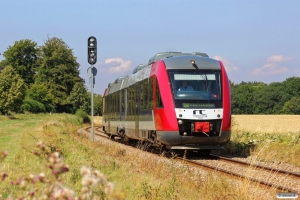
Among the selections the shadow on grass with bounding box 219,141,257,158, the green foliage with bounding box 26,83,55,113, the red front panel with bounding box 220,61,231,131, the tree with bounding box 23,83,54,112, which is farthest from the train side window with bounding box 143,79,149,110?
the green foliage with bounding box 26,83,55,113

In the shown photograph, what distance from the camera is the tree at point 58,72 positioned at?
91375 mm

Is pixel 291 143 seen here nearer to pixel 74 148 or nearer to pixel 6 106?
pixel 74 148

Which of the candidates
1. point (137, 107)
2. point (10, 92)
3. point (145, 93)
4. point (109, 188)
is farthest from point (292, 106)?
point (109, 188)

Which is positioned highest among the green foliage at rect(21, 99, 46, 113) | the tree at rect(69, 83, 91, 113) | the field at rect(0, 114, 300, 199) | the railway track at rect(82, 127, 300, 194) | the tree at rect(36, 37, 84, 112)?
the tree at rect(36, 37, 84, 112)

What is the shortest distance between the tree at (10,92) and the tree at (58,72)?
2473cm

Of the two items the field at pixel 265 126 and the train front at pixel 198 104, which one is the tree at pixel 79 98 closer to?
the field at pixel 265 126

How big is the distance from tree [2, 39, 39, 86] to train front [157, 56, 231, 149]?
8442 cm

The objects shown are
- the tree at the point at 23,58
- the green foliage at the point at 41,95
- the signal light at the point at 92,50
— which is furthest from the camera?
the tree at the point at 23,58

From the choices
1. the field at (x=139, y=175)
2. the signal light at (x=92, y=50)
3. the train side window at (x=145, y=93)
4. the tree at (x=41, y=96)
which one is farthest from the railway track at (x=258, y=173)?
the tree at (x=41, y=96)

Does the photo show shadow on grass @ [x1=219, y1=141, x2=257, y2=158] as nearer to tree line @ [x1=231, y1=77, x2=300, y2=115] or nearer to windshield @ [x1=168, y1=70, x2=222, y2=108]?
windshield @ [x1=168, y1=70, x2=222, y2=108]

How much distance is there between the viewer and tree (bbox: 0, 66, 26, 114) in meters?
63.1

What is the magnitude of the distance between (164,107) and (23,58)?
283 ft

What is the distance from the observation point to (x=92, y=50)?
70.3ft

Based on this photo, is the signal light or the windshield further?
the signal light
